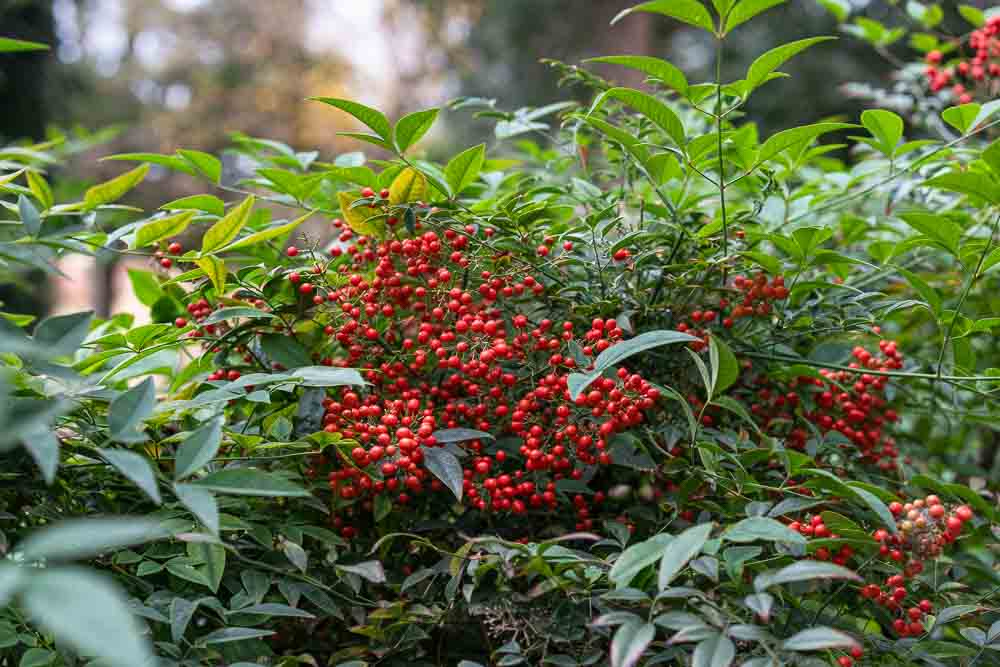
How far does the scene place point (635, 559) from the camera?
788 millimetres

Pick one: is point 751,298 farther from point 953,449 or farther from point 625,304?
point 953,449

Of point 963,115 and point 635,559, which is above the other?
point 963,115

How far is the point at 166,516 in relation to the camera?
902 millimetres

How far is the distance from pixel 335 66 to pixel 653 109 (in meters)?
16.8

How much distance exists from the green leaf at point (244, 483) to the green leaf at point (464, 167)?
55 cm

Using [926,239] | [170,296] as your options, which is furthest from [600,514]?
[170,296]

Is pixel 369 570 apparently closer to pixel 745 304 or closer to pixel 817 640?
pixel 817 640

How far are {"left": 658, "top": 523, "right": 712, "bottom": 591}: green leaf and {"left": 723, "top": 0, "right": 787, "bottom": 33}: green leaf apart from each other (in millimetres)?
596

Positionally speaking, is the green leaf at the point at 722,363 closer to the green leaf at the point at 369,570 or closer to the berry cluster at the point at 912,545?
the berry cluster at the point at 912,545

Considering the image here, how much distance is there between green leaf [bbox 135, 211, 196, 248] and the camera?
1026mm

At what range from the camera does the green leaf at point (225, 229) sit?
104cm

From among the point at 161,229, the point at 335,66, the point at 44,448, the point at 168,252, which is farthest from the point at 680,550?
the point at 335,66

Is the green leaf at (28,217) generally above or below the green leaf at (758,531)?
above

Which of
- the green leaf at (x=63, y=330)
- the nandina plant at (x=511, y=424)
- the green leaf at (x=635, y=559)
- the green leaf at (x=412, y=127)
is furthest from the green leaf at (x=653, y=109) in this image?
the green leaf at (x=63, y=330)
